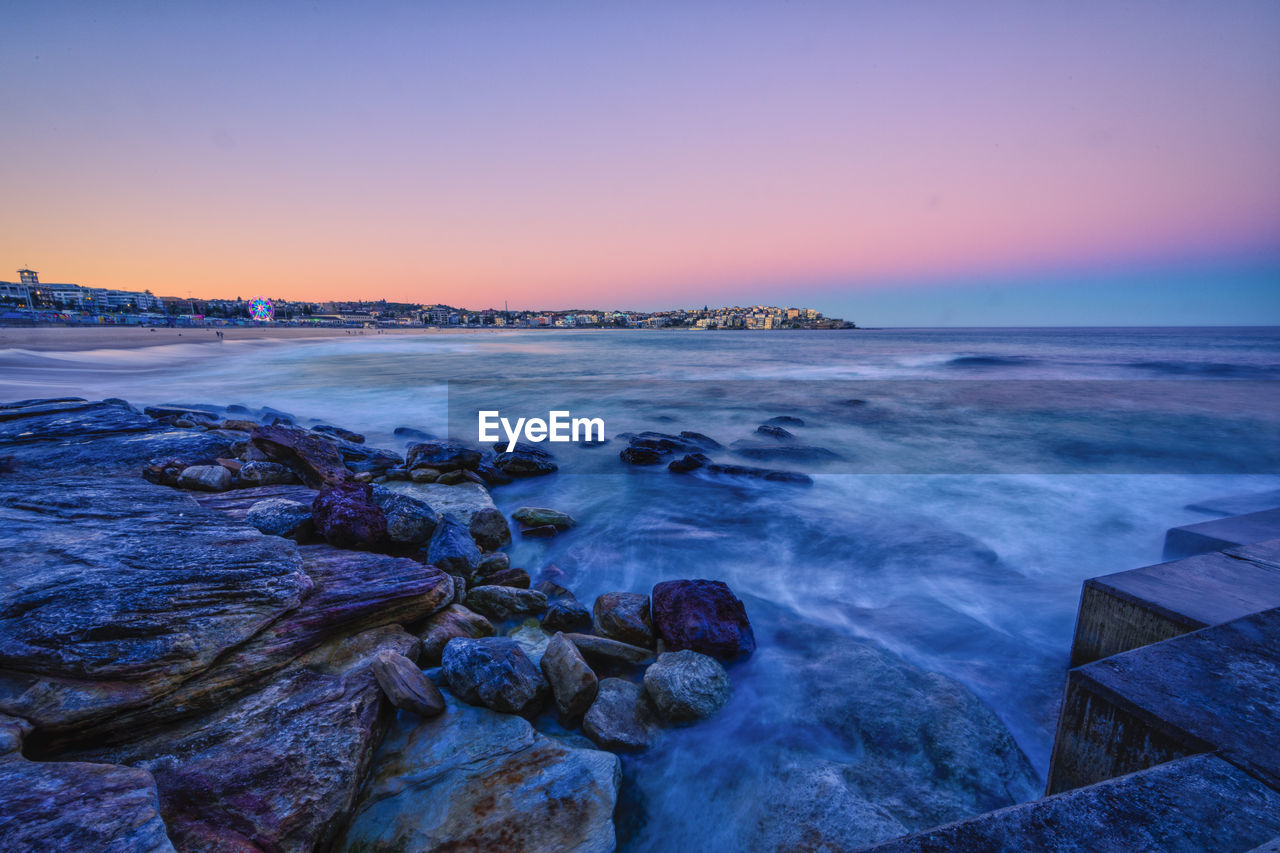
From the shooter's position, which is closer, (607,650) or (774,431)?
(607,650)

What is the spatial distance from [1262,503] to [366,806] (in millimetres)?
11154

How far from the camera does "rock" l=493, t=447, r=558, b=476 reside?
8469mm

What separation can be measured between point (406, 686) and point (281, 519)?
7.85 feet

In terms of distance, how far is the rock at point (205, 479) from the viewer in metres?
5.05

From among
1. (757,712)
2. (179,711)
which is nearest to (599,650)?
(757,712)

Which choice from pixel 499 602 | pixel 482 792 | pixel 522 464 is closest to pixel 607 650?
pixel 499 602

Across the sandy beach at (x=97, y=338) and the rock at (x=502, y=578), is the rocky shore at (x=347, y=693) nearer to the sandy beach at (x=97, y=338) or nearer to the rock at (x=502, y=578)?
the rock at (x=502, y=578)

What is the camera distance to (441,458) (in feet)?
24.7

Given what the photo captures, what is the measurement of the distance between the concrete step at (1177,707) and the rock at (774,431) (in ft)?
29.9

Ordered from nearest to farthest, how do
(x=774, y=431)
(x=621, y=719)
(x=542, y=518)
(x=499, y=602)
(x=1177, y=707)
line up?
(x=1177, y=707) → (x=621, y=719) → (x=499, y=602) → (x=542, y=518) → (x=774, y=431)

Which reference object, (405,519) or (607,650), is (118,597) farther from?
(607,650)

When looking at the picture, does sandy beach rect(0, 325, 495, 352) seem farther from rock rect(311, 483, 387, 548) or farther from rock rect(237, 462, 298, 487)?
rock rect(311, 483, 387, 548)

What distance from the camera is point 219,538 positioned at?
348 cm

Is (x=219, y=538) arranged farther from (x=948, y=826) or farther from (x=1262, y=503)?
(x=1262, y=503)
